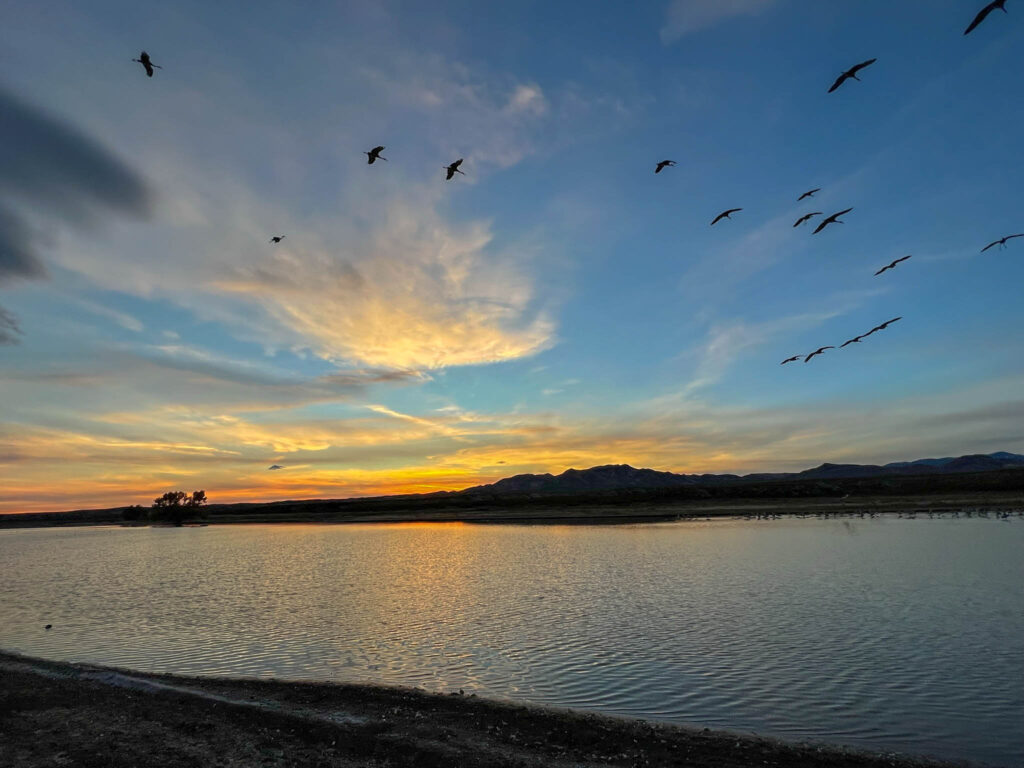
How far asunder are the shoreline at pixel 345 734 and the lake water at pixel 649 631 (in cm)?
168

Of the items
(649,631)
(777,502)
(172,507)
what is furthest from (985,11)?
(172,507)

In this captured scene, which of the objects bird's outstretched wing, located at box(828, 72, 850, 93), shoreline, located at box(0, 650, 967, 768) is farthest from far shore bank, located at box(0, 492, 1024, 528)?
shoreline, located at box(0, 650, 967, 768)

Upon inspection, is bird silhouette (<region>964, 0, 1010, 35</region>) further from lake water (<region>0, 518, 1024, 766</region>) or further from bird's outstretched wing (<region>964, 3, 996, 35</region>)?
lake water (<region>0, 518, 1024, 766</region>)

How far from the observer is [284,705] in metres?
15.6

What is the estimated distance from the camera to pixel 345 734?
13.2 m

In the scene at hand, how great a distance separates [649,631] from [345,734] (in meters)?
14.0

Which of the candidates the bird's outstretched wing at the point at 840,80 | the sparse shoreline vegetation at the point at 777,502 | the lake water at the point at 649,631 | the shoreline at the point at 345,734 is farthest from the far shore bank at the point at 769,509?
the shoreline at the point at 345,734

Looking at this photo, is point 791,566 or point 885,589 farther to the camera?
point 791,566

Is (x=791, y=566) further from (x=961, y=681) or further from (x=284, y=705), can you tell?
(x=284, y=705)

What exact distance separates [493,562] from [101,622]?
29877 mm

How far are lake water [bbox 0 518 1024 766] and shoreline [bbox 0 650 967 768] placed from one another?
1.68 m

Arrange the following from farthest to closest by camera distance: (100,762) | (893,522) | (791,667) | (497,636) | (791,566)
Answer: (893,522) < (791,566) < (497,636) < (791,667) < (100,762)

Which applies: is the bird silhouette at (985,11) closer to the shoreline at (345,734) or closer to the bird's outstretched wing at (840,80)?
the bird's outstretched wing at (840,80)

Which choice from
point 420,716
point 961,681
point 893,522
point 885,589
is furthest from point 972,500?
point 420,716
